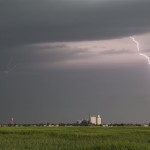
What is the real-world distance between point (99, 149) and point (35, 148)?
4.18 m

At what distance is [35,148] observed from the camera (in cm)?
2798

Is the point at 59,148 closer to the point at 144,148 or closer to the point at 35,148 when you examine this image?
the point at 35,148

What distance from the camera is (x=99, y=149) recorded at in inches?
1054

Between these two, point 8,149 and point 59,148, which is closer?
point 8,149

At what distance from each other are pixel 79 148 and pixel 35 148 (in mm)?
2796

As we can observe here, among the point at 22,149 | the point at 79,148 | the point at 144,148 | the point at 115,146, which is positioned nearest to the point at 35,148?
the point at 22,149

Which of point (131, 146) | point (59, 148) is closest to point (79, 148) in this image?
point (59, 148)

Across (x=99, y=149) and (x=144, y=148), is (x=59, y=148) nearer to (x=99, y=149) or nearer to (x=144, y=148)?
(x=99, y=149)

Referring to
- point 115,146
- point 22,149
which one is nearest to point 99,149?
point 115,146

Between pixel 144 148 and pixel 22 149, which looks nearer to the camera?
pixel 144 148

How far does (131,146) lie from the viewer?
2605cm

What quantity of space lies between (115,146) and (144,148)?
173 cm

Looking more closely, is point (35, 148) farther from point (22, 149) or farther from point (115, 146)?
point (115, 146)

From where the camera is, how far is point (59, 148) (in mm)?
28109
